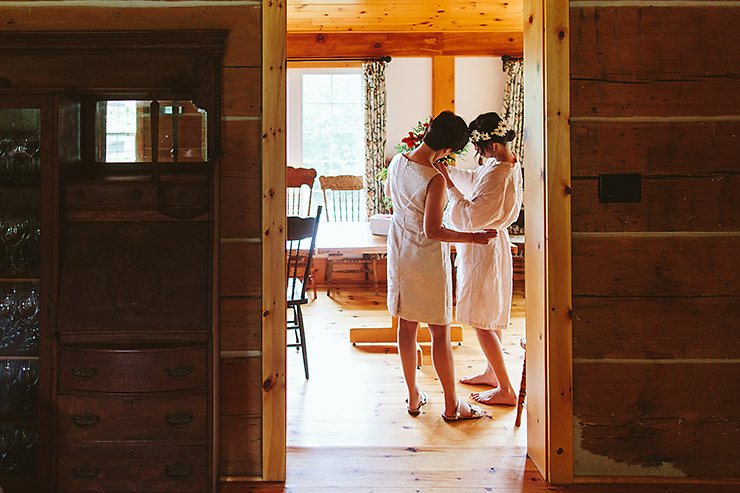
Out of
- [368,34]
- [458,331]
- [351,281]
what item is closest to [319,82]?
[368,34]

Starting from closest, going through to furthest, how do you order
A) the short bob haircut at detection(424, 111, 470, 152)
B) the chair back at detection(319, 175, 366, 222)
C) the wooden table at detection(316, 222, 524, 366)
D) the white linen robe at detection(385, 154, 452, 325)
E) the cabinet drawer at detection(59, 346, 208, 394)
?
the cabinet drawer at detection(59, 346, 208, 394) → the short bob haircut at detection(424, 111, 470, 152) → the white linen robe at detection(385, 154, 452, 325) → the wooden table at detection(316, 222, 524, 366) → the chair back at detection(319, 175, 366, 222)

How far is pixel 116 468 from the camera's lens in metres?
1.79

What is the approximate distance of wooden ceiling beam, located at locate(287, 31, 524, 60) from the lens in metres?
5.86

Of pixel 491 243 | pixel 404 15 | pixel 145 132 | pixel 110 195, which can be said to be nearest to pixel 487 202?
pixel 491 243

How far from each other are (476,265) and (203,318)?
1.55 meters

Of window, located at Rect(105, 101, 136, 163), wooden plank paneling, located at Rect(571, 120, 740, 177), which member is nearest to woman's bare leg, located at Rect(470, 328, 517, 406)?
wooden plank paneling, located at Rect(571, 120, 740, 177)

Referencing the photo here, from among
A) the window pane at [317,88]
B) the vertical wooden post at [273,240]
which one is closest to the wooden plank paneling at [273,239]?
the vertical wooden post at [273,240]

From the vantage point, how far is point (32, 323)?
75.8 inches

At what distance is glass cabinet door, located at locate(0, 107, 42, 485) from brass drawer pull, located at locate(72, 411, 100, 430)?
0.71 feet

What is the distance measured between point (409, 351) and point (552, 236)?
39.9 inches

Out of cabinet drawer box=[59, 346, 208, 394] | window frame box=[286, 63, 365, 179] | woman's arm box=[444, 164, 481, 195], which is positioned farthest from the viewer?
window frame box=[286, 63, 365, 179]

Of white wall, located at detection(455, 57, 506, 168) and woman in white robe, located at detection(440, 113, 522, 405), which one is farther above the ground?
white wall, located at detection(455, 57, 506, 168)

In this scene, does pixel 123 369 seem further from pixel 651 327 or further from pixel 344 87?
pixel 344 87

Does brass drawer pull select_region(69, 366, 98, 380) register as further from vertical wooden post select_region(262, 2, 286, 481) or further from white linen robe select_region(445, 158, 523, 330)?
white linen robe select_region(445, 158, 523, 330)
